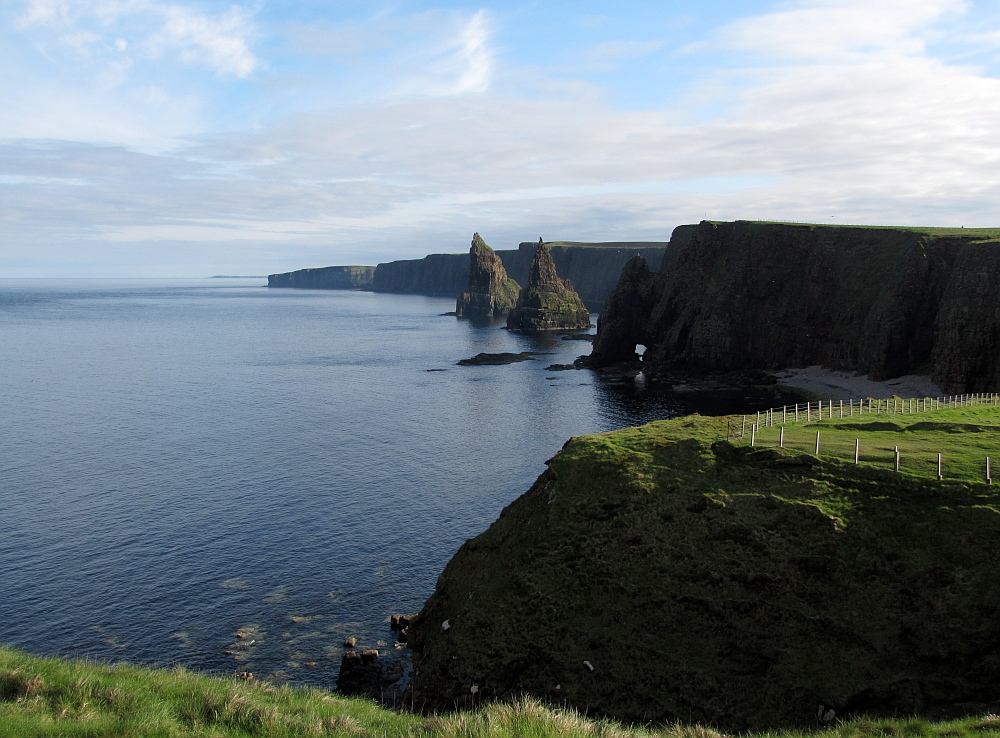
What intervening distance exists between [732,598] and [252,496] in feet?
137

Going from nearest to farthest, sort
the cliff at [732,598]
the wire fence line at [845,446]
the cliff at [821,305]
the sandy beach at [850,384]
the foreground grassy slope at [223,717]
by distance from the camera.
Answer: the foreground grassy slope at [223,717] < the cliff at [732,598] < the wire fence line at [845,446] < the cliff at [821,305] < the sandy beach at [850,384]

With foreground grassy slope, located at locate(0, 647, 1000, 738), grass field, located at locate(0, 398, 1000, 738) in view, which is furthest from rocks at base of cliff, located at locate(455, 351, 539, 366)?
foreground grassy slope, located at locate(0, 647, 1000, 738)

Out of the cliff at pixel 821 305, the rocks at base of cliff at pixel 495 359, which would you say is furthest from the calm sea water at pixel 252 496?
the cliff at pixel 821 305

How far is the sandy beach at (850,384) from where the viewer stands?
9462cm

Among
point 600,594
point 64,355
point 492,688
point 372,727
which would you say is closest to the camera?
point 372,727

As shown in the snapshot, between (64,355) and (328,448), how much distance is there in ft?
359

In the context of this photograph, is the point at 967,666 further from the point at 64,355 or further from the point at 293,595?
the point at 64,355

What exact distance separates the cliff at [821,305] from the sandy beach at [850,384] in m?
1.79

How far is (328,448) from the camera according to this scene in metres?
73.4

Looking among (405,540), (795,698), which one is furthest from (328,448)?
(795,698)

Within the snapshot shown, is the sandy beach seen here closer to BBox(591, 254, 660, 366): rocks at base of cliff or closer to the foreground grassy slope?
BBox(591, 254, 660, 366): rocks at base of cliff

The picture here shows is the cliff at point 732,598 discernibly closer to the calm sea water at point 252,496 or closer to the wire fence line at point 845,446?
the wire fence line at point 845,446

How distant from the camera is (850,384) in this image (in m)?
103

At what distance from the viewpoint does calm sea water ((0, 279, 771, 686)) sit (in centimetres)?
3800
